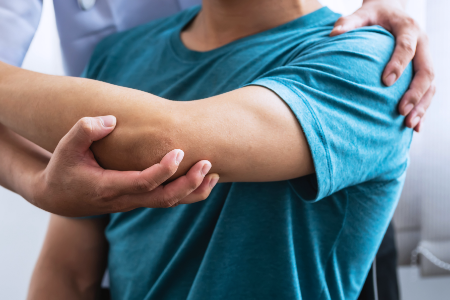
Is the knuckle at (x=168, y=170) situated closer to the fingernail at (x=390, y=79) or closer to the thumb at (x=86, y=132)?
the thumb at (x=86, y=132)

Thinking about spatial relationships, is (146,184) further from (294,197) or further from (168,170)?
(294,197)

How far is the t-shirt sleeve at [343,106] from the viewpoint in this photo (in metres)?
0.51

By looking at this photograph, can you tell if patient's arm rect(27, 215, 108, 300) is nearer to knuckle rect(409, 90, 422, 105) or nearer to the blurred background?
the blurred background

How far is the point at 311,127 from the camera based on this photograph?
0.49 m

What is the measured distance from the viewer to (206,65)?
77 cm

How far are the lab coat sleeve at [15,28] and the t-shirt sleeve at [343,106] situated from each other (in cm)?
66

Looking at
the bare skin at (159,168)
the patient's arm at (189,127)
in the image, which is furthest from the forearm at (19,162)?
the patient's arm at (189,127)

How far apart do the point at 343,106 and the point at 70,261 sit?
0.77 meters

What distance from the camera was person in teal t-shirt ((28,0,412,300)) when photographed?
53cm

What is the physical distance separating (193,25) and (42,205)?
60 cm

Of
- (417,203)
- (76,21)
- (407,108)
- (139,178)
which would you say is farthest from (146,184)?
(417,203)

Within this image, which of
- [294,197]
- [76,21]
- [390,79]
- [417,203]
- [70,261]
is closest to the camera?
A: [390,79]

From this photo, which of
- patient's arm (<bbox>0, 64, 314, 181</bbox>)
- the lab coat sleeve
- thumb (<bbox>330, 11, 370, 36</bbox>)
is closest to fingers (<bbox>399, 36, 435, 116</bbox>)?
thumb (<bbox>330, 11, 370, 36</bbox>)

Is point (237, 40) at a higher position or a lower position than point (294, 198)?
higher
